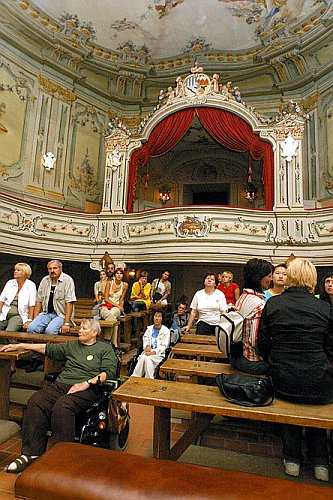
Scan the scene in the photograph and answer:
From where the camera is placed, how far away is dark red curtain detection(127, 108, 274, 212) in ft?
29.4

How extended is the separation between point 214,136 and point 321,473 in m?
8.83

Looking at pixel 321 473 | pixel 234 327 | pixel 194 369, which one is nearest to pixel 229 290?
pixel 194 369

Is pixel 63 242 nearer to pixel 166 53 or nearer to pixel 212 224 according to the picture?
pixel 212 224

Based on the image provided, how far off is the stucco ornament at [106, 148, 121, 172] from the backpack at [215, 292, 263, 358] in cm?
819

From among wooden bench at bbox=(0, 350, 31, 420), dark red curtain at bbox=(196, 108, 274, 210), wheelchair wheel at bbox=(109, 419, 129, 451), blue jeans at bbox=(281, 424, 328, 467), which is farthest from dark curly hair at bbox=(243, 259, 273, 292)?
dark red curtain at bbox=(196, 108, 274, 210)

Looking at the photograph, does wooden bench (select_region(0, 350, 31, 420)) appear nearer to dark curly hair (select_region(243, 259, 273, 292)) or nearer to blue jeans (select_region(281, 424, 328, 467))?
dark curly hair (select_region(243, 259, 273, 292))

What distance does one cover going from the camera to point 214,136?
31.1 feet

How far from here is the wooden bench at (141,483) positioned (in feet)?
3.82

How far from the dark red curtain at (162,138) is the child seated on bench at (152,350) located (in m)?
5.61

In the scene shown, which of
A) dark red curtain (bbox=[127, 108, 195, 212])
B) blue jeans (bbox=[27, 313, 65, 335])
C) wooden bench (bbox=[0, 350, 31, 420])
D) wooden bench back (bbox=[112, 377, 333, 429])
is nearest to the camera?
wooden bench back (bbox=[112, 377, 333, 429])

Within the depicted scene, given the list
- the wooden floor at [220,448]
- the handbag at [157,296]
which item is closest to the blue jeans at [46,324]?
the wooden floor at [220,448]

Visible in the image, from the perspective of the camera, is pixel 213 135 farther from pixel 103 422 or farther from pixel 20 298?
pixel 103 422

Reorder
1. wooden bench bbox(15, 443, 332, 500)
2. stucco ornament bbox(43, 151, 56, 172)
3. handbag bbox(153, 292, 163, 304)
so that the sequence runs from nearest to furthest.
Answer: wooden bench bbox(15, 443, 332, 500), handbag bbox(153, 292, 163, 304), stucco ornament bbox(43, 151, 56, 172)

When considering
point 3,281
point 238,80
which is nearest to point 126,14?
point 238,80
